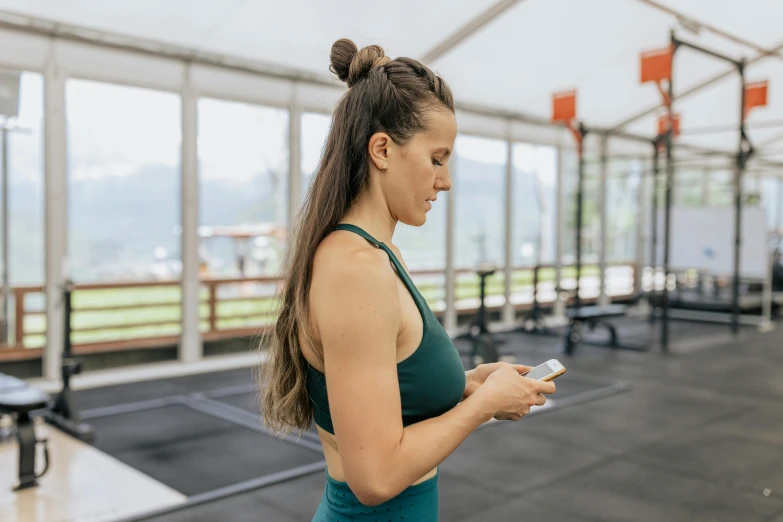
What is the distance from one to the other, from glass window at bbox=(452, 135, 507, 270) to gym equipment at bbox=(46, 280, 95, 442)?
458 cm

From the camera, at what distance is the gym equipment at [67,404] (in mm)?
3742

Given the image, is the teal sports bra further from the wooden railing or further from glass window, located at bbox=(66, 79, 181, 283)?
glass window, located at bbox=(66, 79, 181, 283)

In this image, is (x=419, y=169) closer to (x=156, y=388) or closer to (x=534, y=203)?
(x=156, y=388)

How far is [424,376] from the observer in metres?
0.86

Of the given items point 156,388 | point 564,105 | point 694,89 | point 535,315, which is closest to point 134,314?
point 156,388

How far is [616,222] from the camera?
9930mm

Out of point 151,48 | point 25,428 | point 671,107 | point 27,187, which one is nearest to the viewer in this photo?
point 25,428

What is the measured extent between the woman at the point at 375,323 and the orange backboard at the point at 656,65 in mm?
5684

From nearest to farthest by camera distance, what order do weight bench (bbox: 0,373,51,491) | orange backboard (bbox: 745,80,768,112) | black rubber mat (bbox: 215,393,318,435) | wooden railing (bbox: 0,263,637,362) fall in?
weight bench (bbox: 0,373,51,491) < black rubber mat (bbox: 215,393,318,435) < wooden railing (bbox: 0,263,637,362) < orange backboard (bbox: 745,80,768,112)

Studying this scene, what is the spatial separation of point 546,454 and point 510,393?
279 centimetres

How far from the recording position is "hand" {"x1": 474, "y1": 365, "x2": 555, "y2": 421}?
0.88m

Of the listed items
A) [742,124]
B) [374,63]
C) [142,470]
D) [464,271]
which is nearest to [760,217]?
[742,124]

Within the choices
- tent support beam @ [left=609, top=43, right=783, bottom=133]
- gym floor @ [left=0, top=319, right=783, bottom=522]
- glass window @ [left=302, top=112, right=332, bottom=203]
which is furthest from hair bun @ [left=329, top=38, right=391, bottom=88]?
tent support beam @ [left=609, top=43, right=783, bottom=133]

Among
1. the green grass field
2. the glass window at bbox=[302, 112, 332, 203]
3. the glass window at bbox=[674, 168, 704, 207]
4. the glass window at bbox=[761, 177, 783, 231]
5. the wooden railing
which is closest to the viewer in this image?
the wooden railing
